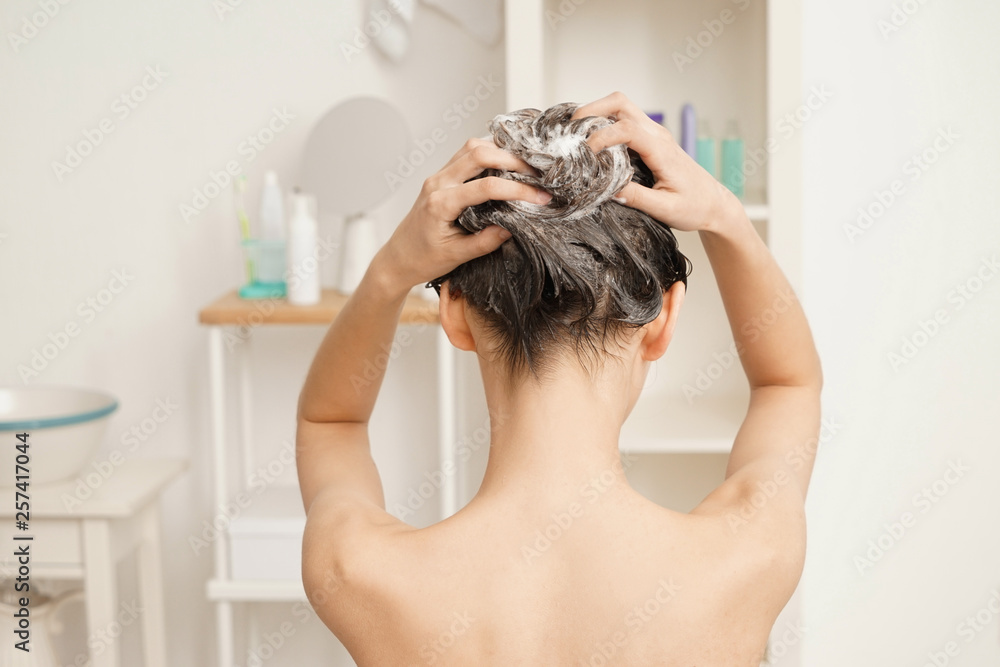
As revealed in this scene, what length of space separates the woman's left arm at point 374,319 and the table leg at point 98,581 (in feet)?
3.09

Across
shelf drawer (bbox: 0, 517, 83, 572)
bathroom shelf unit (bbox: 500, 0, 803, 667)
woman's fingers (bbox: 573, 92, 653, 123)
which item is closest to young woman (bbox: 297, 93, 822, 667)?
woman's fingers (bbox: 573, 92, 653, 123)

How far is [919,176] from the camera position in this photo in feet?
6.57

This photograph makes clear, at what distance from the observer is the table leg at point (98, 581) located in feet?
5.78

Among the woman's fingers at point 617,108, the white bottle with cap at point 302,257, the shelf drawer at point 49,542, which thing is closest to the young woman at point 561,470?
the woman's fingers at point 617,108

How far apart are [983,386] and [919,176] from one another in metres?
0.49

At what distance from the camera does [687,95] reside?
6.33 feet

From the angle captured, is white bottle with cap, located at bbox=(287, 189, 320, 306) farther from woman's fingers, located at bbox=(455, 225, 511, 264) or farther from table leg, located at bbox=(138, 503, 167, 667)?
woman's fingers, located at bbox=(455, 225, 511, 264)

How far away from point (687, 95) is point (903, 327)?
71 centimetres

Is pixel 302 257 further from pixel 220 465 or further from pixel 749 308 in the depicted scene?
pixel 749 308

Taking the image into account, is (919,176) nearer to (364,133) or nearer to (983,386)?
(983,386)

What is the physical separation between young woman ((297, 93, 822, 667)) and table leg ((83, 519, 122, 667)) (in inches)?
43.0

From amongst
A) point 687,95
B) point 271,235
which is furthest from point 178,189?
point 687,95

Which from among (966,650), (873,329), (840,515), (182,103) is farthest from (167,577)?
(966,650)

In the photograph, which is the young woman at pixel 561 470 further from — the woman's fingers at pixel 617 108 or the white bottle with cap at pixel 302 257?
the white bottle with cap at pixel 302 257
